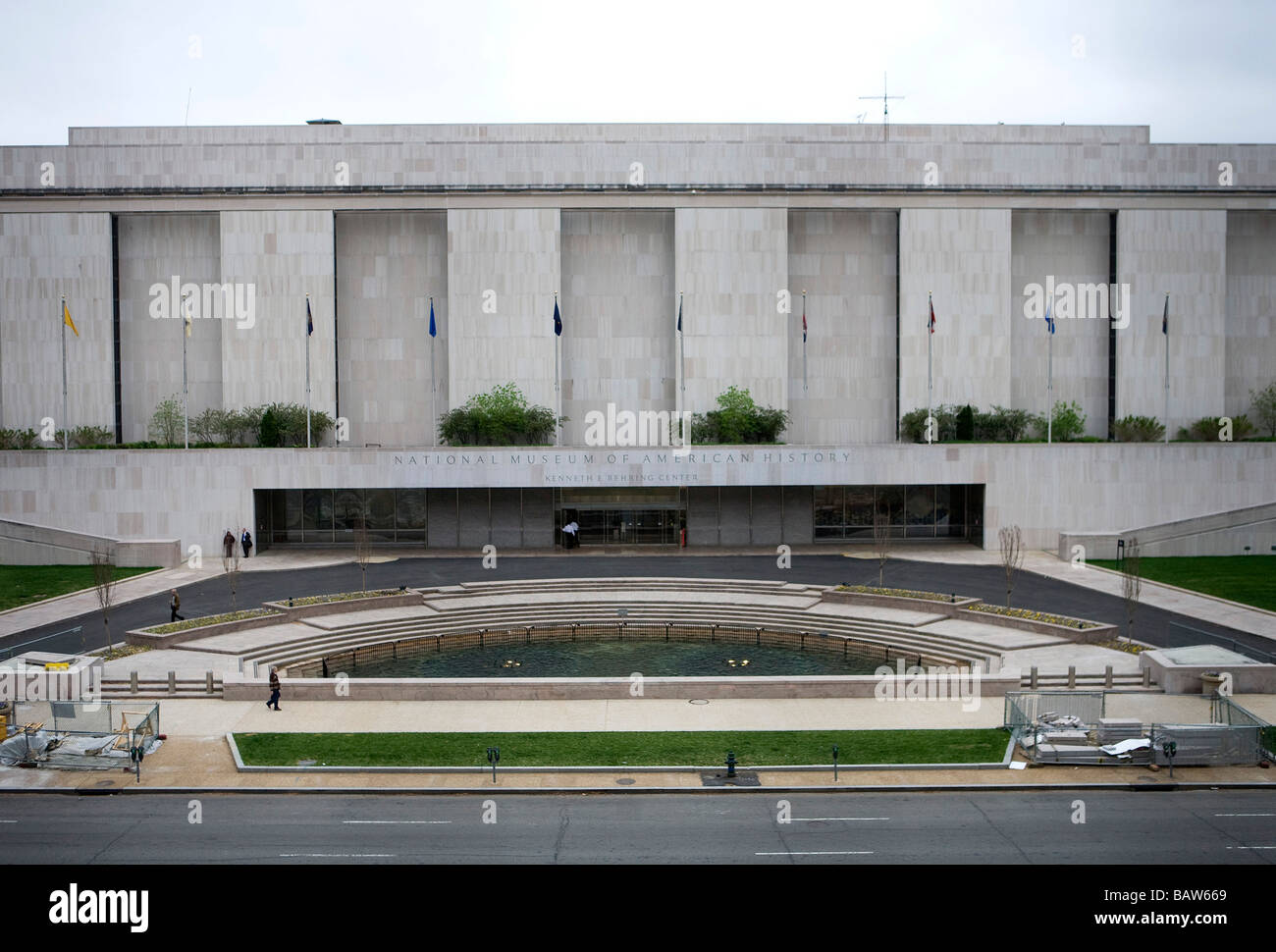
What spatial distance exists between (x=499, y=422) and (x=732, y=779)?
112 ft

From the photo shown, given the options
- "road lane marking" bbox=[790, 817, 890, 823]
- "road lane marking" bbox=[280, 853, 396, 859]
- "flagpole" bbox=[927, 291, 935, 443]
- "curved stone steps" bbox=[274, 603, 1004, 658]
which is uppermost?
"flagpole" bbox=[927, 291, 935, 443]

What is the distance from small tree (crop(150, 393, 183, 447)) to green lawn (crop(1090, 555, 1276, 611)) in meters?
45.3

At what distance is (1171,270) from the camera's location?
55.5m

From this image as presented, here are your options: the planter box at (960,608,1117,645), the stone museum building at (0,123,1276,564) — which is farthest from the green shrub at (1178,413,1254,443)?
the planter box at (960,608,1117,645)

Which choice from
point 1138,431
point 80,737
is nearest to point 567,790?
point 80,737

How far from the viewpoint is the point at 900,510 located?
174 ft

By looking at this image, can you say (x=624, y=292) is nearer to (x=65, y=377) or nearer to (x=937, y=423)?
(x=937, y=423)

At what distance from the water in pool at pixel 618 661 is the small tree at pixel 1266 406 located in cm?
3663

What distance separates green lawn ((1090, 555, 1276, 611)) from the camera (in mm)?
37688

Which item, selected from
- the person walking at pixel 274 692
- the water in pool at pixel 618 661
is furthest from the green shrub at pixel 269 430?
the person walking at pixel 274 692

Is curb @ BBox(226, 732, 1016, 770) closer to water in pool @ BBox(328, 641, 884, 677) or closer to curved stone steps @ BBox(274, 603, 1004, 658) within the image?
water in pool @ BBox(328, 641, 884, 677)

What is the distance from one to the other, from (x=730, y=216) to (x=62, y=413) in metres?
36.3

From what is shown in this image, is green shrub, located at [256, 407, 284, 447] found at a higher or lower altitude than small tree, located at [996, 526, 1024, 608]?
higher
